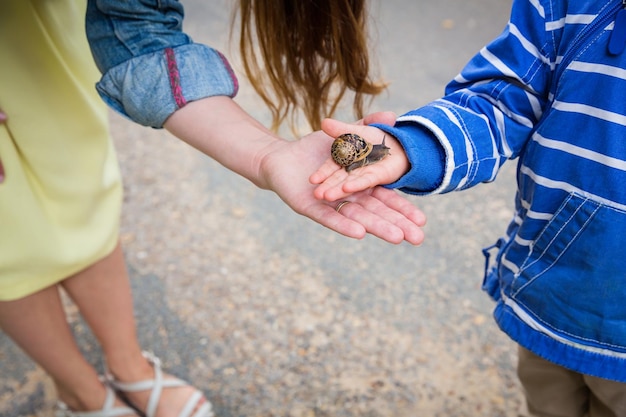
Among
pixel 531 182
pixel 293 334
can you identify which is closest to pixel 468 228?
pixel 293 334

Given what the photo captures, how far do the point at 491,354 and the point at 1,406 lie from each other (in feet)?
6.39

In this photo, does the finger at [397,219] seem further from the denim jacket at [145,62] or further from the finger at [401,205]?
the denim jacket at [145,62]

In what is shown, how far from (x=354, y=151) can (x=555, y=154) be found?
450mm

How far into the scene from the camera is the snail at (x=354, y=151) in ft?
4.45

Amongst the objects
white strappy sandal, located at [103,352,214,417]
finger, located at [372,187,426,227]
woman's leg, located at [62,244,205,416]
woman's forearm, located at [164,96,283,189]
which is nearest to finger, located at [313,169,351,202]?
finger, located at [372,187,426,227]

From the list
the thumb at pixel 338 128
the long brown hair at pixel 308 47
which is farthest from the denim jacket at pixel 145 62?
the thumb at pixel 338 128

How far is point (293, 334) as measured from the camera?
96.8 inches

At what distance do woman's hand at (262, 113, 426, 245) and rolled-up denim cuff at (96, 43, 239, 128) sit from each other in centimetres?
30

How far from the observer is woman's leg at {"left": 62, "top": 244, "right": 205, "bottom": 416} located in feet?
6.35

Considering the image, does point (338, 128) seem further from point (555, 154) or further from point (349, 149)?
point (555, 154)

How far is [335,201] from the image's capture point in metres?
1.43

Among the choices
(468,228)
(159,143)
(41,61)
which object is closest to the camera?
(41,61)

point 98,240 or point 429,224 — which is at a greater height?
point 98,240

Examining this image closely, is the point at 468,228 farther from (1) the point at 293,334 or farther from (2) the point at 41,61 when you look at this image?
(2) the point at 41,61
